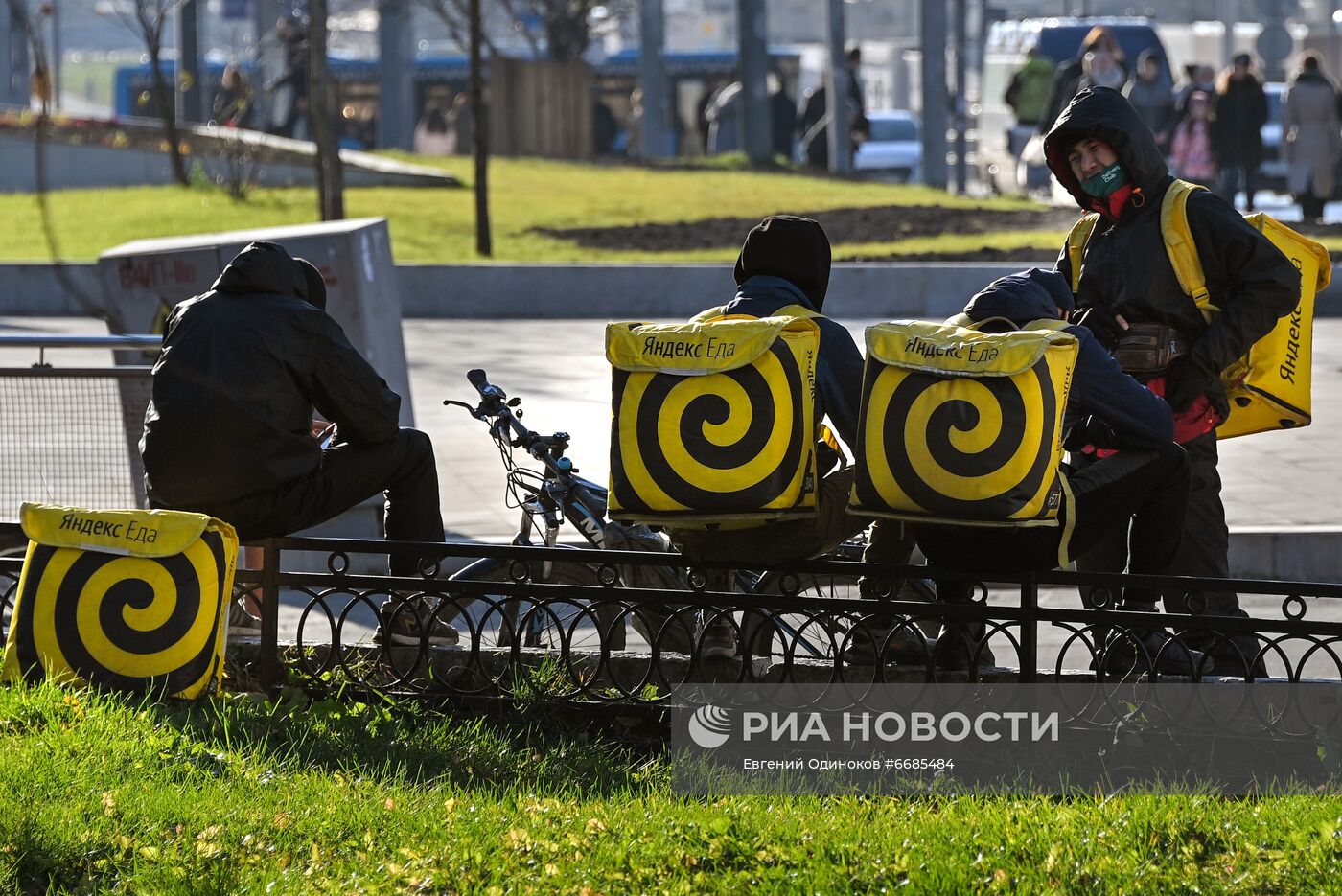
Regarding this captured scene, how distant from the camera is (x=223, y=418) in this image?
558 centimetres

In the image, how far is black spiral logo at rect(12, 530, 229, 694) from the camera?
17.2 ft

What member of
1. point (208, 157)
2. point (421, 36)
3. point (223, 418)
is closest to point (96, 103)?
point (421, 36)

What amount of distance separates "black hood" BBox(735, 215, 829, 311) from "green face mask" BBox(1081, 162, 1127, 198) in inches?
32.4

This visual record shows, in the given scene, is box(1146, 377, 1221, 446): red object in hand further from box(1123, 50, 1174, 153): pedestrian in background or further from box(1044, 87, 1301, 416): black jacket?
box(1123, 50, 1174, 153): pedestrian in background

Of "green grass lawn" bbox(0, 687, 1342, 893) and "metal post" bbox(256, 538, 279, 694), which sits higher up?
"metal post" bbox(256, 538, 279, 694)

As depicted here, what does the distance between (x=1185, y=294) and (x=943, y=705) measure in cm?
146

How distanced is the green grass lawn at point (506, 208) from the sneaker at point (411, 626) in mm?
11804

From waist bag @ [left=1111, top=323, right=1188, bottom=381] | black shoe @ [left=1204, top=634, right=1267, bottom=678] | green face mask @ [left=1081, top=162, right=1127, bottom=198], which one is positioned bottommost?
black shoe @ [left=1204, top=634, right=1267, bottom=678]

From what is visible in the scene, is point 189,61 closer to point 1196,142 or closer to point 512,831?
point 1196,142

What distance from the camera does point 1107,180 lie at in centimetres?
573

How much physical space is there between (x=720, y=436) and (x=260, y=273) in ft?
5.00

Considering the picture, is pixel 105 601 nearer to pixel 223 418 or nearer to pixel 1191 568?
pixel 223 418

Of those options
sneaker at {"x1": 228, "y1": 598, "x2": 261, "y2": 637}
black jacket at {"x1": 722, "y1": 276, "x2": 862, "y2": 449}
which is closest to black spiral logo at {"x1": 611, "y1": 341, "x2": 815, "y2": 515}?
black jacket at {"x1": 722, "y1": 276, "x2": 862, "y2": 449}

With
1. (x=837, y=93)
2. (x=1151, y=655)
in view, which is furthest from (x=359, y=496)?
(x=837, y=93)
